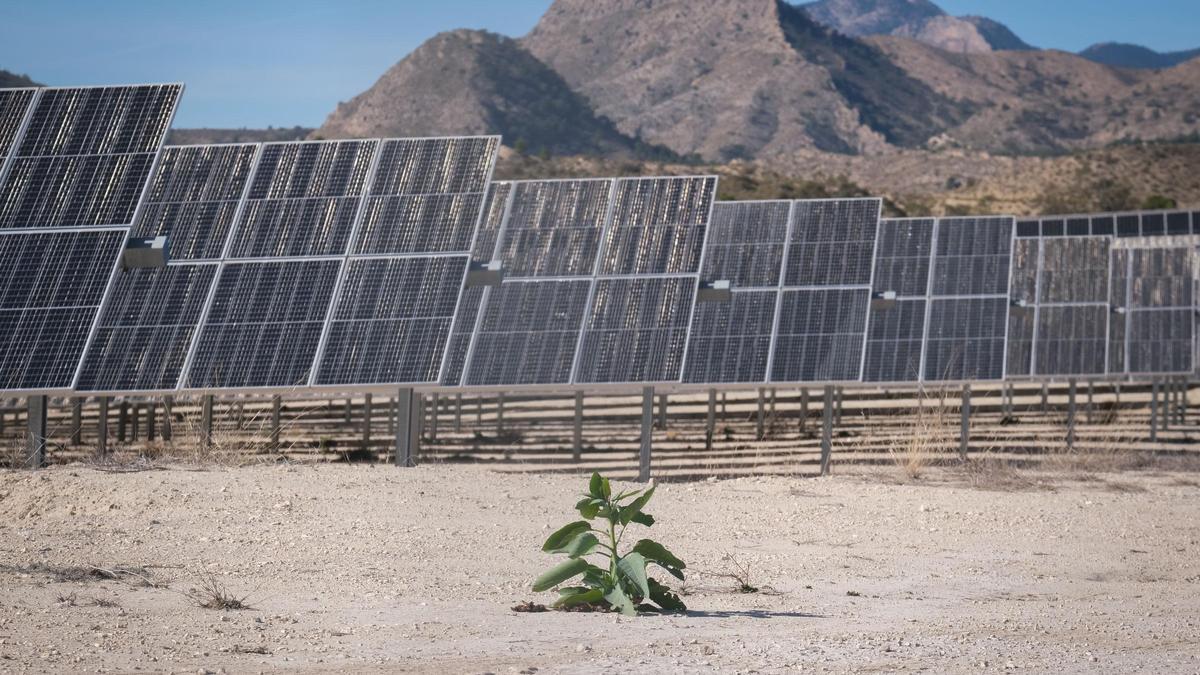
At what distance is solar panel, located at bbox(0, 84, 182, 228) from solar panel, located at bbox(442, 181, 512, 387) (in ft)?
13.1

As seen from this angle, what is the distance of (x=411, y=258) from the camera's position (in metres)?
17.6

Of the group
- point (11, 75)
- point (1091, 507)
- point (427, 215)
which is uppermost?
point (11, 75)

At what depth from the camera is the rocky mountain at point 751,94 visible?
13512 centimetres

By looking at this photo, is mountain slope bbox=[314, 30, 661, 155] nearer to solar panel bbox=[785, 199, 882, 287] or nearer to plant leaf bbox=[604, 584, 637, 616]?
solar panel bbox=[785, 199, 882, 287]

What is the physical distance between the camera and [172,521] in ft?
39.3

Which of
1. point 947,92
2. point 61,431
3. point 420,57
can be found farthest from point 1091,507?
point 947,92

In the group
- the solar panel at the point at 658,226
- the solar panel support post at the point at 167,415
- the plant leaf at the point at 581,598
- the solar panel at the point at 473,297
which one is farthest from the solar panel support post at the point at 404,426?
the plant leaf at the point at 581,598

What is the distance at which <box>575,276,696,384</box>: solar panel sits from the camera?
18.3 meters

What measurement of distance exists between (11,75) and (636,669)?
7887 centimetres

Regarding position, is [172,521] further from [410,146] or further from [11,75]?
[11,75]

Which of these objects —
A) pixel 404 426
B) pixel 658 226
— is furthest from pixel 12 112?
pixel 658 226

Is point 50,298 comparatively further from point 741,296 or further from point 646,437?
point 741,296

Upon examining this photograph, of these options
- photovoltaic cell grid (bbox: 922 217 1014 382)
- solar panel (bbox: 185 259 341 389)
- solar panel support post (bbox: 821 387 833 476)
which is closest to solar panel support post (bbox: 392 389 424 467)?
solar panel (bbox: 185 259 341 389)

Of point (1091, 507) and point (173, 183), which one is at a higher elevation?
point (173, 183)
